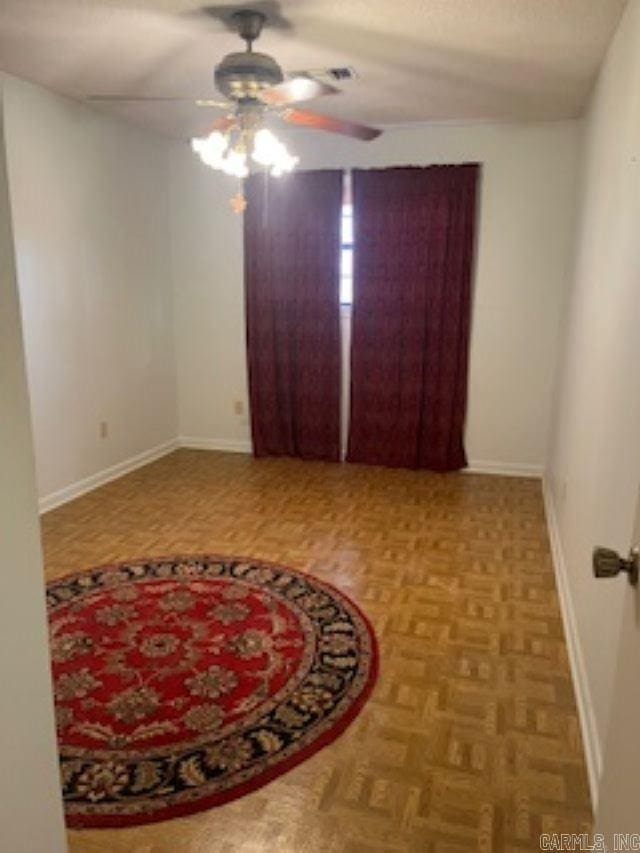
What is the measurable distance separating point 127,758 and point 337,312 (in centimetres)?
334

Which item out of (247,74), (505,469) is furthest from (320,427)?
(247,74)

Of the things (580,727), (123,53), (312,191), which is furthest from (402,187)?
(580,727)

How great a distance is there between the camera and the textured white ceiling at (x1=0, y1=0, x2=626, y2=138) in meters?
2.37

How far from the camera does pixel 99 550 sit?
3283 mm

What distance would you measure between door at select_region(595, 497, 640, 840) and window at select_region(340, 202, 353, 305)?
3722 mm

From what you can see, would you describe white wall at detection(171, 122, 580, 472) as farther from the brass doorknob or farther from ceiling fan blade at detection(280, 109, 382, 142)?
the brass doorknob

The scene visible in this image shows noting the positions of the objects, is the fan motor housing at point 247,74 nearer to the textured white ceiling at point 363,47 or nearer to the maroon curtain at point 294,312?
the textured white ceiling at point 363,47

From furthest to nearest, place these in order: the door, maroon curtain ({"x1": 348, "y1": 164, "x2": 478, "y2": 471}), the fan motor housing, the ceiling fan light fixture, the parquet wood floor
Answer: maroon curtain ({"x1": 348, "y1": 164, "x2": 478, "y2": 471}) < the ceiling fan light fixture < the fan motor housing < the parquet wood floor < the door

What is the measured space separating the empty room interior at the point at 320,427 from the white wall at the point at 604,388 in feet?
0.08

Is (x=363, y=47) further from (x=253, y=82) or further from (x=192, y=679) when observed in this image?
(x=192, y=679)

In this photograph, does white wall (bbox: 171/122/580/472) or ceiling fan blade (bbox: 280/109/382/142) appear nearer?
ceiling fan blade (bbox: 280/109/382/142)

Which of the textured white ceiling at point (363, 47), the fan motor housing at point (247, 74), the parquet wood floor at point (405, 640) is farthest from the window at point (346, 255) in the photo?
the fan motor housing at point (247, 74)

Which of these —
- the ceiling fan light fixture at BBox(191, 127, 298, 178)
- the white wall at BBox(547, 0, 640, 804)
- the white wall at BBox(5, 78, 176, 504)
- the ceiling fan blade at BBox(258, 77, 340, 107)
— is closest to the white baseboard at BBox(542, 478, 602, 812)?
the white wall at BBox(547, 0, 640, 804)

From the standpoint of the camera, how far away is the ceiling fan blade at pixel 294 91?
2.37 m
